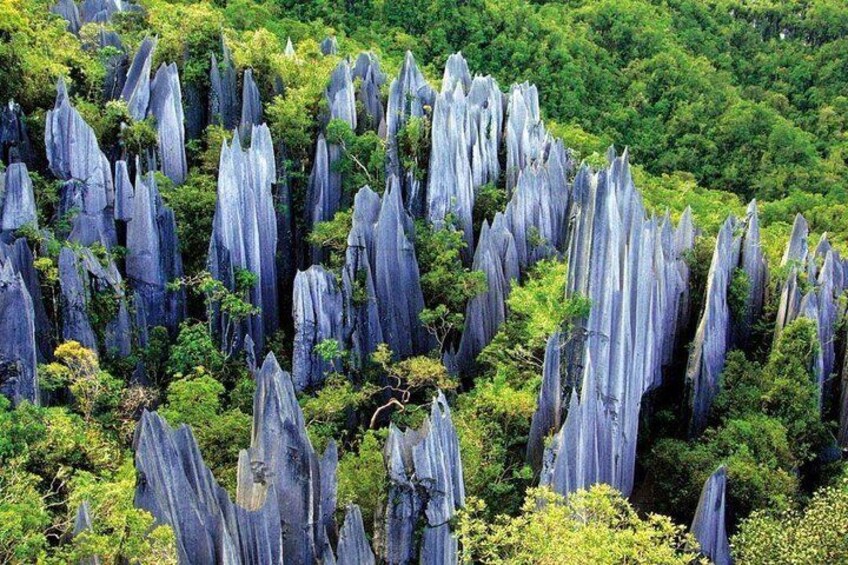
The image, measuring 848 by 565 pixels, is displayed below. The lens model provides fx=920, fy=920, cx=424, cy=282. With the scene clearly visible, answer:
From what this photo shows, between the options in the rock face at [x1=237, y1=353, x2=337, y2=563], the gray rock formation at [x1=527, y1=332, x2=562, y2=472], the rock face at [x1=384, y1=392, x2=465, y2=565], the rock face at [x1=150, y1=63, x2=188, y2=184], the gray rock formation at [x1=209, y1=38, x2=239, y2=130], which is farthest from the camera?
the gray rock formation at [x1=209, y1=38, x2=239, y2=130]

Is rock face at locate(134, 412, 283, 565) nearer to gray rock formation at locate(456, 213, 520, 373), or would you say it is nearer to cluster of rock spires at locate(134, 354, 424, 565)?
cluster of rock spires at locate(134, 354, 424, 565)

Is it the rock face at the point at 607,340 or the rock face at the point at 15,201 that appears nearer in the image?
the rock face at the point at 607,340

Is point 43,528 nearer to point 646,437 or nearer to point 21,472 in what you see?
point 21,472

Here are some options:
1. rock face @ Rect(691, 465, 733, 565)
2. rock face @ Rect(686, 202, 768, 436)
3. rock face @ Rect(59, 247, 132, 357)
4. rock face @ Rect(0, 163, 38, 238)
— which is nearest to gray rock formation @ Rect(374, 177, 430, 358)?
rock face @ Rect(59, 247, 132, 357)

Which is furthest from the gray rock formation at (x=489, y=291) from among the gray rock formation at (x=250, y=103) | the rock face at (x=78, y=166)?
the rock face at (x=78, y=166)

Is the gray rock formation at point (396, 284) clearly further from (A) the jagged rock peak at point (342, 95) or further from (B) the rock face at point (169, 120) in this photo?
(B) the rock face at point (169, 120)

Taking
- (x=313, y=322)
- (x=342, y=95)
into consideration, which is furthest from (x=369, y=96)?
(x=313, y=322)
